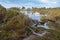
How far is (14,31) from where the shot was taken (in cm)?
1938

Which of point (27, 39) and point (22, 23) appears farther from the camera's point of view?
point (22, 23)

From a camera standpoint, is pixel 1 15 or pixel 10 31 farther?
pixel 1 15

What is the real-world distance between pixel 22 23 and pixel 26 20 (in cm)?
87

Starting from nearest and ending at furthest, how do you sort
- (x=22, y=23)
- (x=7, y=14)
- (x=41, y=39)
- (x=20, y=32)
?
1. (x=41, y=39)
2. (x=20, y=32)
3. (x=22, y=23)
4. (x=7, y=14)

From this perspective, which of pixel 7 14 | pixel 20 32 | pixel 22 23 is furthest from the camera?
pixel 7 14

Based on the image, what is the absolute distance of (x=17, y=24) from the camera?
795 inches

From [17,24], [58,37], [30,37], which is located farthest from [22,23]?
[58,37]

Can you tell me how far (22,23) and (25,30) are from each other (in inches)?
49.2

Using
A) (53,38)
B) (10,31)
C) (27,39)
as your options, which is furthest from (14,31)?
(53,38)

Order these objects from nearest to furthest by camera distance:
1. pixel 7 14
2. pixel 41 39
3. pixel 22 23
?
1. pixel 41 39
2. pixel 22 23
3. pixel 7 14

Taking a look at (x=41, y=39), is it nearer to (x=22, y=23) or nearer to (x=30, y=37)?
(x=30, y=37)

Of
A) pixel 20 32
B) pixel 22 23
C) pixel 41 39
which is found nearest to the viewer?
pixel 41 39

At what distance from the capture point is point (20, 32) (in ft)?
62.4

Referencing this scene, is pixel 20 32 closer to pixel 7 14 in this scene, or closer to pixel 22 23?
pixel 22 23
